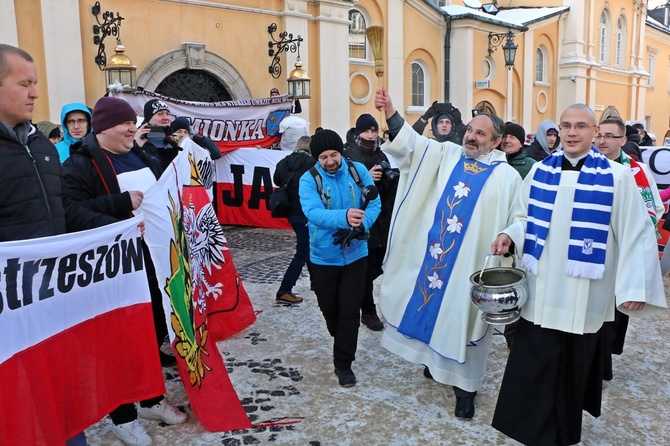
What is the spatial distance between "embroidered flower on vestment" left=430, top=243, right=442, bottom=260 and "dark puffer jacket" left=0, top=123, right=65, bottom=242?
222cm

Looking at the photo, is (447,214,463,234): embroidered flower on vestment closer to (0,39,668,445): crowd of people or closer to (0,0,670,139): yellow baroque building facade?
(0,39,668,445): crowd of people

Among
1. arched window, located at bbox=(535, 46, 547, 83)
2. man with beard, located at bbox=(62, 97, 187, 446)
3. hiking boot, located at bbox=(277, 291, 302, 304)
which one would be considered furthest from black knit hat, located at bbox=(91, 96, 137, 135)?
arched window, located at bbox=(535, 46, 547, 83)

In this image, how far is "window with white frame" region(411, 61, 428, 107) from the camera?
17.6m

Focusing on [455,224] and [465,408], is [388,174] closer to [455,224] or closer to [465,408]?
[455,224]

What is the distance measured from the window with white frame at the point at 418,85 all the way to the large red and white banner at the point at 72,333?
15.2m

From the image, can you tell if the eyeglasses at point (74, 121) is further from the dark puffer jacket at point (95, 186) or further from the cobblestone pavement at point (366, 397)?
the cobblestone pavement at point (366, 397)

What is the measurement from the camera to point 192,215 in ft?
13.4

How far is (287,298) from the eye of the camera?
614cm

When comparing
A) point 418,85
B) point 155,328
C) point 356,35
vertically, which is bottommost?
point 155,328

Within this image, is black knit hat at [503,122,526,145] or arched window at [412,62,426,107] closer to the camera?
black knit hat at [503,122,526,145]

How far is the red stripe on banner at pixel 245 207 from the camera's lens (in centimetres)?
1008

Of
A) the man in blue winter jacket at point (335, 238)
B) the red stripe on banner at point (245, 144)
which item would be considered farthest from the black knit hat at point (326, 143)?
the red stripe on banner at point (245, 144)

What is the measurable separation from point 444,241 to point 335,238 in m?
0.72

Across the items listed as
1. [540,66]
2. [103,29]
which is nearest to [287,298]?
[103,29]
